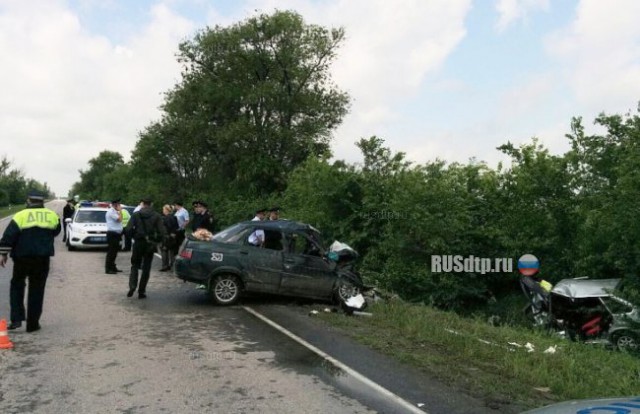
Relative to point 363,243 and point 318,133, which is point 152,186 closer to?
point 318,133

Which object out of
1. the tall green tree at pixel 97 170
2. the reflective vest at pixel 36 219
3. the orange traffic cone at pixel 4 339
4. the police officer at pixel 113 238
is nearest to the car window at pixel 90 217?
the police officer at pixel 113 238

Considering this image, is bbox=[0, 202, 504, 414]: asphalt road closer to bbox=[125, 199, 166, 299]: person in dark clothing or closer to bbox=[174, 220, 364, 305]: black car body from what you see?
bbox=[174, 220, 364, 305]: black car body

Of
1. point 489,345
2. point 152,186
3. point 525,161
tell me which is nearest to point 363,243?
point 525,161

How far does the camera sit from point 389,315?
10117mm

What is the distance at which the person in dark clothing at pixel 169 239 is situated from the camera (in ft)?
48.4

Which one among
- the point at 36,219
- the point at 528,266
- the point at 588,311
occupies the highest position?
the point at 36,219

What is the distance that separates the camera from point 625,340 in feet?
34.1

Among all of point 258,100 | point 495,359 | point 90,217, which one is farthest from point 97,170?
point 495,359

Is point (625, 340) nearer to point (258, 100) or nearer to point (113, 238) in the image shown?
point (113, 238)

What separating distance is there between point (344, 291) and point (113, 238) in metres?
7.07

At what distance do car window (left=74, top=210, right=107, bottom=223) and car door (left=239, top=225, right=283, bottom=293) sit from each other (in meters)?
12.0

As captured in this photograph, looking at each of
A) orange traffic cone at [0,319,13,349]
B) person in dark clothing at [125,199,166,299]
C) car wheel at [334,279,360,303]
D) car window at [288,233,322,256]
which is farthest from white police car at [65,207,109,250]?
orange traffic cone at [0,319,13,349]

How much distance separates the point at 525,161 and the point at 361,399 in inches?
463

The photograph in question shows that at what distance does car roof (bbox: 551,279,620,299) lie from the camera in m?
11.3
